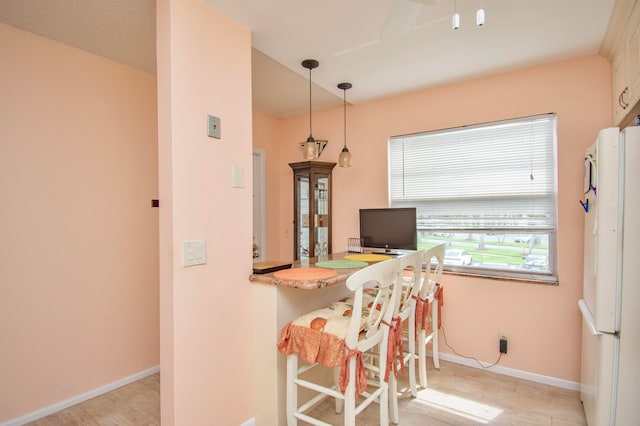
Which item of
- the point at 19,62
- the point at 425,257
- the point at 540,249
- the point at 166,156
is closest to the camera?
the point at 166,156

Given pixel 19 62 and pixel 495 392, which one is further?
pixel 495 392

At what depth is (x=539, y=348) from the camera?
8.55 ft

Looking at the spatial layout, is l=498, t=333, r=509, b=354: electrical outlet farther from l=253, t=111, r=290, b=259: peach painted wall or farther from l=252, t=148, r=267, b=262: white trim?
l=252, t=148, r=267, b=262: white trim

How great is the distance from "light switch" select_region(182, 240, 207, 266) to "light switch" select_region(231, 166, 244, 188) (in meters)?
0.39

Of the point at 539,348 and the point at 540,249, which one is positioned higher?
the point at 540,249

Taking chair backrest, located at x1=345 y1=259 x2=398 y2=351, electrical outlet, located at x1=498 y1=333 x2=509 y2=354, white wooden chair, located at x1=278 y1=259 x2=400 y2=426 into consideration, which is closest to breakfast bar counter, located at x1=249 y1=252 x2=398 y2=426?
white wooden chair, located at x1=278 y1=259 x2=400 y2=426

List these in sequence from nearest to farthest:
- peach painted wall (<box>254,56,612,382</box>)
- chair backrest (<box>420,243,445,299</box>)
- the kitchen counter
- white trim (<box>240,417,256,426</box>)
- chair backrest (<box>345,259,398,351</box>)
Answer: chair backrest (<box>345,259,398,351</box>) < the kitchen counter < white trim (<box>240,417,256,426</box>) < chair backrest (<box>420,243,445,299</box>) < peach painted wall (<box>254,56,612,382</box>)

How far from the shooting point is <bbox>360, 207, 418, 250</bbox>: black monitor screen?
3.00 m

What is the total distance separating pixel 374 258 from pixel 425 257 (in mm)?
427

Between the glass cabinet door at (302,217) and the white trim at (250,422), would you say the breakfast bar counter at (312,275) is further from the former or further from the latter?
the glass cabinet door at (302,217)

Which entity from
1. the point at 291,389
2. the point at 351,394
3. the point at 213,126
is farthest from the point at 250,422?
the point at 213,126

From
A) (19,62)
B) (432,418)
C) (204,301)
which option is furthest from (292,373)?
(19,62)

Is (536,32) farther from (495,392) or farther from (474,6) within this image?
(495,392)

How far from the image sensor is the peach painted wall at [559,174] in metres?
2.47
